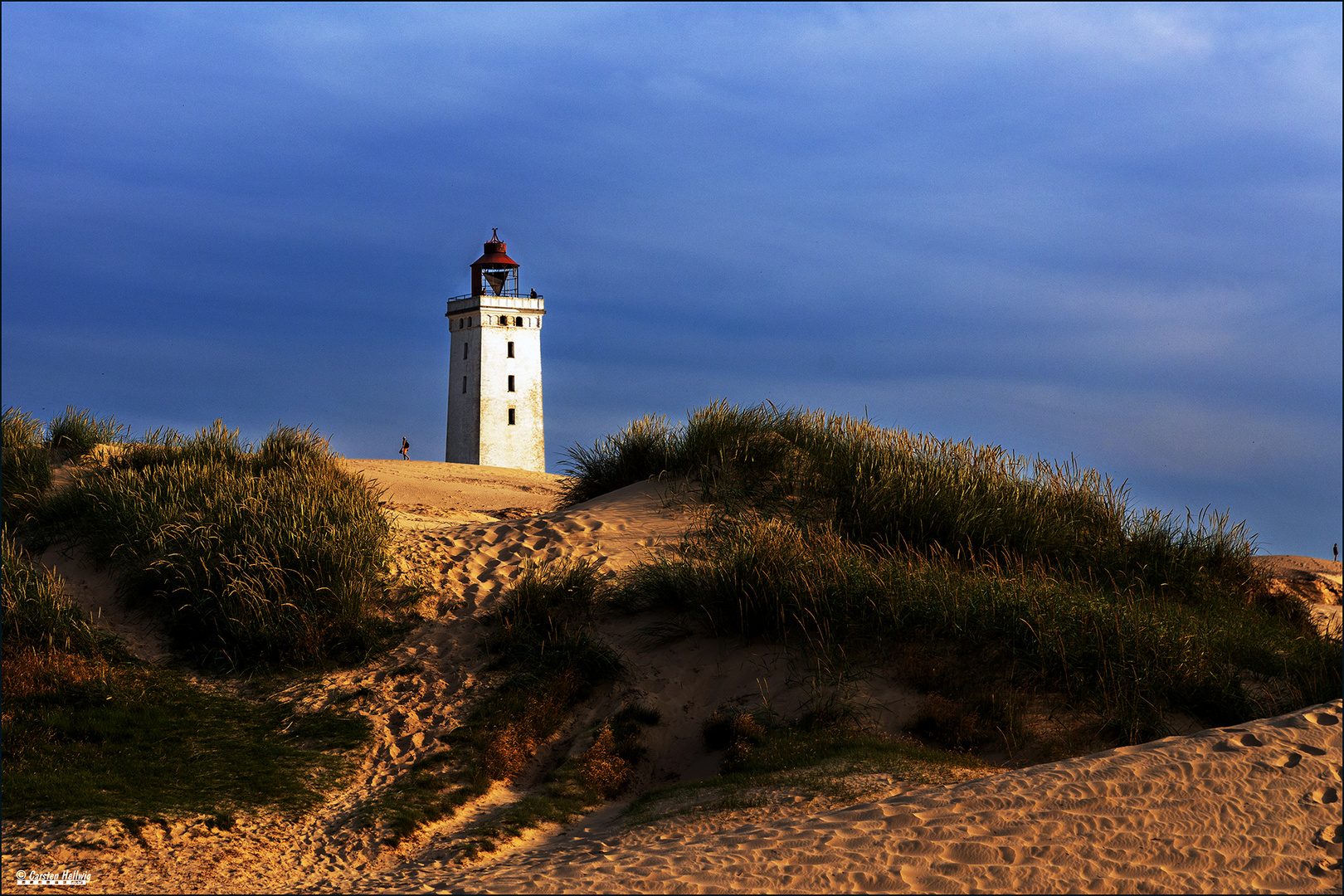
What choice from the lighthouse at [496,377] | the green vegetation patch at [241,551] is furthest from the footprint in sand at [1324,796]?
the lighthouse at [496,377]

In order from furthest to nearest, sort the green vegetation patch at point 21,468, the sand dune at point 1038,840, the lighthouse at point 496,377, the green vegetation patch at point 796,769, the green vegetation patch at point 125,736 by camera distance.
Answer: the lighthouse at point 496,377
the green vegetation patch at point 21,468
the green vegetation patch at point 125,736
the green vegetation patch at point 796,769
the sand dune at point 1038,840

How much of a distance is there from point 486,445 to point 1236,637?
102 feet

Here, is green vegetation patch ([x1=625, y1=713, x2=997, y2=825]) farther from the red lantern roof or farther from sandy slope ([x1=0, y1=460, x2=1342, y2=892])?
the red lantern roof

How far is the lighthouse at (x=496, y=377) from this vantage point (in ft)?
127

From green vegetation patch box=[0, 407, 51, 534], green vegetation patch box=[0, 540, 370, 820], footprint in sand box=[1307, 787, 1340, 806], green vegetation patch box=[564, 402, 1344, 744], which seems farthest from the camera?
green vegetation patch box=[0, 407, 51, 534]

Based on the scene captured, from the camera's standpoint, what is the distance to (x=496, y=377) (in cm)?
3909

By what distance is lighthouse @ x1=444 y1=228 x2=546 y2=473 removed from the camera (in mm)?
38812

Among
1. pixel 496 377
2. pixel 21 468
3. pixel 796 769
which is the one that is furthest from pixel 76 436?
pixel 496 377

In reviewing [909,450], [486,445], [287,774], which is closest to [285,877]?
[287,774]

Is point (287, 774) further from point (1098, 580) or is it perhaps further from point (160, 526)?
point (1098, 580)

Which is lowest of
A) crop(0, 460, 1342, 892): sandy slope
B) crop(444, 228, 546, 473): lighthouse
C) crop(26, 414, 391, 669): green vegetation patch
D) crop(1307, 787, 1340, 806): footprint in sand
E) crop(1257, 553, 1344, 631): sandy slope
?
crop(0, 460, 1342, 892): sandy slope

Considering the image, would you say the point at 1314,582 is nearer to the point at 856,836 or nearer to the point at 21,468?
the point at 856,836

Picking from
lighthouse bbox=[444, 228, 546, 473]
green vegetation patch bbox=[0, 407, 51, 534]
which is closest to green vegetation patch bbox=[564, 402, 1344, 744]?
green vegetation patch bbox=[0, 407, 51, 534]

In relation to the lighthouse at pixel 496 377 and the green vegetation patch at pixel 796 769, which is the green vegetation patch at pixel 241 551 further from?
the lighthouse at pixel 496 377
